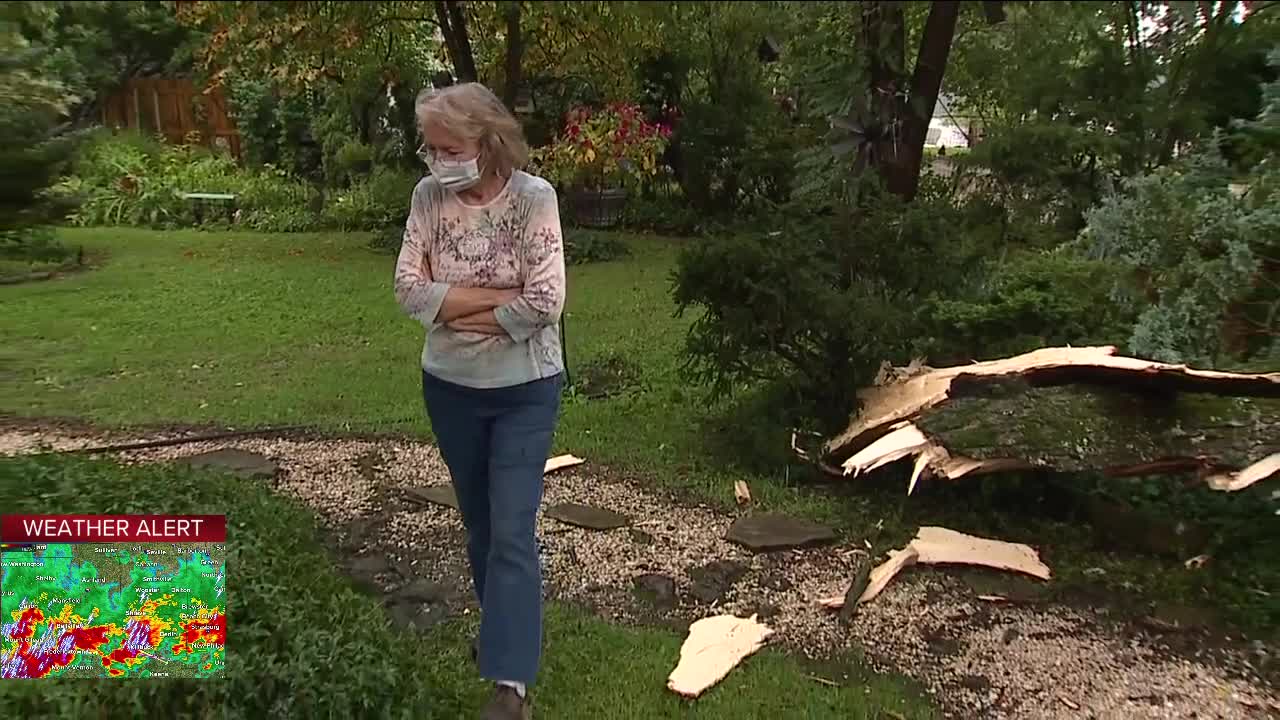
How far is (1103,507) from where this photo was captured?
4.14 m

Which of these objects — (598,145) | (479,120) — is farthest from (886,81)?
(598,145)

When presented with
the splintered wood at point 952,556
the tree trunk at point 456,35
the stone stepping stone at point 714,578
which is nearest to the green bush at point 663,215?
the tree trunk at point 456,35

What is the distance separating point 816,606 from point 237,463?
284 cm

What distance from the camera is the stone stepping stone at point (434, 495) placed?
4531 mm

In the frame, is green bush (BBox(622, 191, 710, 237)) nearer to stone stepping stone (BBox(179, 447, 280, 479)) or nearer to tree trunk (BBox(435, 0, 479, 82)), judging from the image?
tree trunk (BBox(435, 0, 479, 82))

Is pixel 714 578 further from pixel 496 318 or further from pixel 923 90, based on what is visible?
pixel 923 90

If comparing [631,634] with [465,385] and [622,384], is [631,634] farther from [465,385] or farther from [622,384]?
[622,384]

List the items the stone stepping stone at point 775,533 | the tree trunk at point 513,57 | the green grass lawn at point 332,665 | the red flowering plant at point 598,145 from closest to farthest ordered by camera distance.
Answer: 1. the green grass lawn at point 332,665
2. the stone stepping stone at point 775,533
3. the tree trunk at point 513,57
4. the red flowering plant at point 598,145

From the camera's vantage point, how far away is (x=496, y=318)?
2602 millimetres

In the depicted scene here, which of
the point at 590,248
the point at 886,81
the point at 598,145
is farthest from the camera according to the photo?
the point at 590,248

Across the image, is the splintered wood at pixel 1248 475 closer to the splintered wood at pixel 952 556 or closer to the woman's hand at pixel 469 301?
the splintered wood at pixel 952 556

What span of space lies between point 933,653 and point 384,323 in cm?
589

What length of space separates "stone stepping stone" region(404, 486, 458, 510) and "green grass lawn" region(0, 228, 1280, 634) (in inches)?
32.0

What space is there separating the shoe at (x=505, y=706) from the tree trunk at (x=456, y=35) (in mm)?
3554
